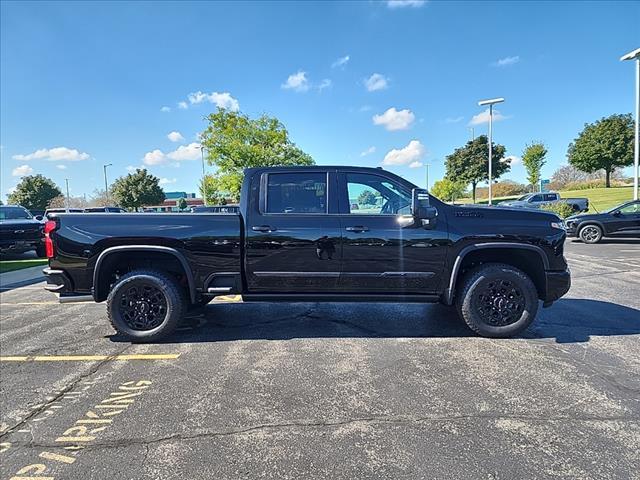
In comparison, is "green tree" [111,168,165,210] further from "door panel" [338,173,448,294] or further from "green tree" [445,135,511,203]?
"door panel" [338,173,448,294]

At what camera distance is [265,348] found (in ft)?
13.9

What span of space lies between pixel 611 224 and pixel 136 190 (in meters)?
53.6

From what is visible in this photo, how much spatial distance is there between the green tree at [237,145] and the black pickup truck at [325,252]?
26.4 m

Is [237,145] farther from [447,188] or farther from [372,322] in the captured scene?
[447,188]

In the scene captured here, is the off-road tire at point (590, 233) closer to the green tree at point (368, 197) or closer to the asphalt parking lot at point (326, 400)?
the asphalt parking lot at point (326, 400)

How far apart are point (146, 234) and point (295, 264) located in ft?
5.68

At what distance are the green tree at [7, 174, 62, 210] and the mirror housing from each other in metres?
56.5

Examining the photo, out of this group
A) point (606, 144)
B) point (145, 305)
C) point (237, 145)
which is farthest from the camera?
point (606, 144)

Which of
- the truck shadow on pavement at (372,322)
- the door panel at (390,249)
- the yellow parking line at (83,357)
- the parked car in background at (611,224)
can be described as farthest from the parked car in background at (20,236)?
the parked car in background at (611,224)

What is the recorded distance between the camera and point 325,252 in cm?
432

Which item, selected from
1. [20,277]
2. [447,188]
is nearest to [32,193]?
[20,277]

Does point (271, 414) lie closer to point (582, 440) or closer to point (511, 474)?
point (511, 474)

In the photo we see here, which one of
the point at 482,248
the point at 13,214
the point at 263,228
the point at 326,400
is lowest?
the point at 326,400

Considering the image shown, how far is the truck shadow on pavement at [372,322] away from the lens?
181 inches
